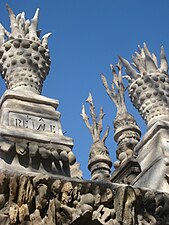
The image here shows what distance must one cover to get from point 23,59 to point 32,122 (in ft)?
4.54

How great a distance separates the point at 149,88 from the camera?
394 inches

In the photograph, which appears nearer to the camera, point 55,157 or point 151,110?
point 55,157

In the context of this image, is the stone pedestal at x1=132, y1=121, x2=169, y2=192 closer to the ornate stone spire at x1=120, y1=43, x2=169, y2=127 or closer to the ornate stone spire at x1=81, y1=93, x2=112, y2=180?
the ornate stone spire at x1=120, y1=43, x2=169, y2=127

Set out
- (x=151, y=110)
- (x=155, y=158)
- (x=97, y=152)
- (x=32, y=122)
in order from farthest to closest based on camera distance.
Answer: (x=97, y=152)
(x=151, y=110)
(x=155, y=158)
(x=32, y=122)

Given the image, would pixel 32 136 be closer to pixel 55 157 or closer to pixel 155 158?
pixel 55 157

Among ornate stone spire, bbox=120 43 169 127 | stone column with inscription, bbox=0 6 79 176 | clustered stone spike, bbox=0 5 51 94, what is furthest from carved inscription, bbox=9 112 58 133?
ornate stone spire, bbox=120 43 169 127

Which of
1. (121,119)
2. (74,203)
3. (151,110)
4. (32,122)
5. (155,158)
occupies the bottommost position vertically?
A: (74,203)

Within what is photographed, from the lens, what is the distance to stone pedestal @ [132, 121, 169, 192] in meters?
8.23

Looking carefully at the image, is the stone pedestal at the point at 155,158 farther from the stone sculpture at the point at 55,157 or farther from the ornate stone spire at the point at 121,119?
the ornate stone spire at the point at 121,119

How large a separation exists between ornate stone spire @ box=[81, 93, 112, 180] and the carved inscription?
6318 millimetres

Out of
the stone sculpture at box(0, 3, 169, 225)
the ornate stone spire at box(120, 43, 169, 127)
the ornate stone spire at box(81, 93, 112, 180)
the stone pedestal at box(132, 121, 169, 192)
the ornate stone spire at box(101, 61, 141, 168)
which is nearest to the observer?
the stone sculpture at box(0, 3, 169, 225)

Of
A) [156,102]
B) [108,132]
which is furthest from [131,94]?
[108,132]

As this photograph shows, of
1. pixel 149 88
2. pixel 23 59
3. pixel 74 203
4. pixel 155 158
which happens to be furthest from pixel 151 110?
pixel 74 203

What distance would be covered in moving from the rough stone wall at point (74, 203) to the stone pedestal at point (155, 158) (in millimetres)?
619
